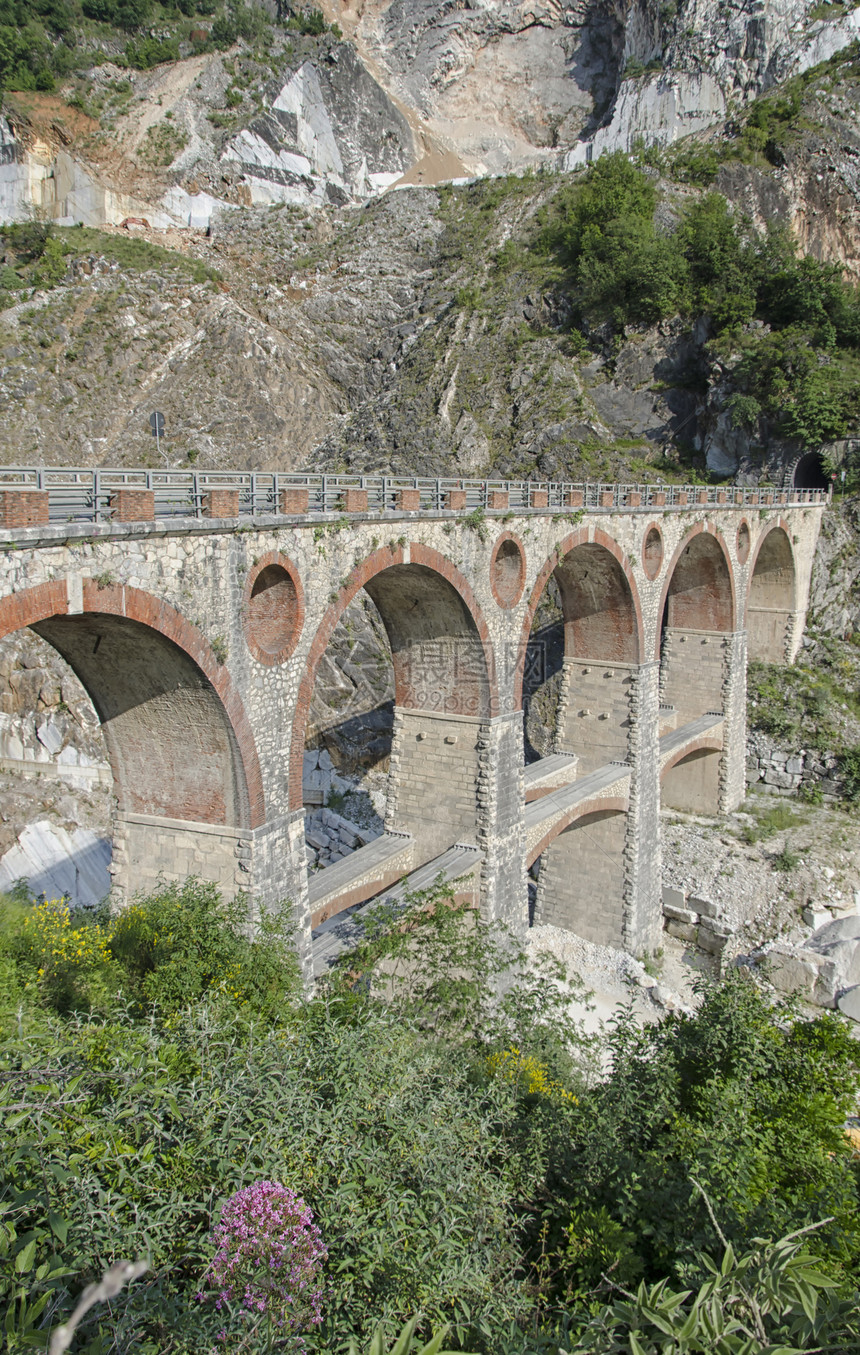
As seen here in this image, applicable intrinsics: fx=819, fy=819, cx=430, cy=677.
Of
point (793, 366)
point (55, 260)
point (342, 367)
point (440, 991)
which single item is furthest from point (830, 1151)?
point (55, 260)

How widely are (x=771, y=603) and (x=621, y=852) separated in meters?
20.3

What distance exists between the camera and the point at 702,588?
35469mm

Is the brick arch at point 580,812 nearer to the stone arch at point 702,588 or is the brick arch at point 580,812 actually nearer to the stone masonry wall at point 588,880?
the stone masonry wall at point 588,880

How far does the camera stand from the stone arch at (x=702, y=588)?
110 ft

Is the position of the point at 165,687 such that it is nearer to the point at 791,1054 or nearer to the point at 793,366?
the point at 791,1054

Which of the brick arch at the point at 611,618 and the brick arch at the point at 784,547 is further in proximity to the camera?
the brick arch at the point at 784,547

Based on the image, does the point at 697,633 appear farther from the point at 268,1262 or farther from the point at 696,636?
the point at 268,1262

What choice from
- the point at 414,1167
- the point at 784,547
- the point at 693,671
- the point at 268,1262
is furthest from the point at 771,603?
the point at 268,1262

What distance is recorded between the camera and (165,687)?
1401 cm

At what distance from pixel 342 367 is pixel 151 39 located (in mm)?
43351

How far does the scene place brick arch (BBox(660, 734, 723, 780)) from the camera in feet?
105

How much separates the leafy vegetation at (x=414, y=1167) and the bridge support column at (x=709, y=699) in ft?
82.4

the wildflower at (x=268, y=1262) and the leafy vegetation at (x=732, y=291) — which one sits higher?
the leafy vegetation at (x=732, y=291)

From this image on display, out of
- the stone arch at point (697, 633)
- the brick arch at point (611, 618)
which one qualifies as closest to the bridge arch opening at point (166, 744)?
the brick arch at point (611, 618)
